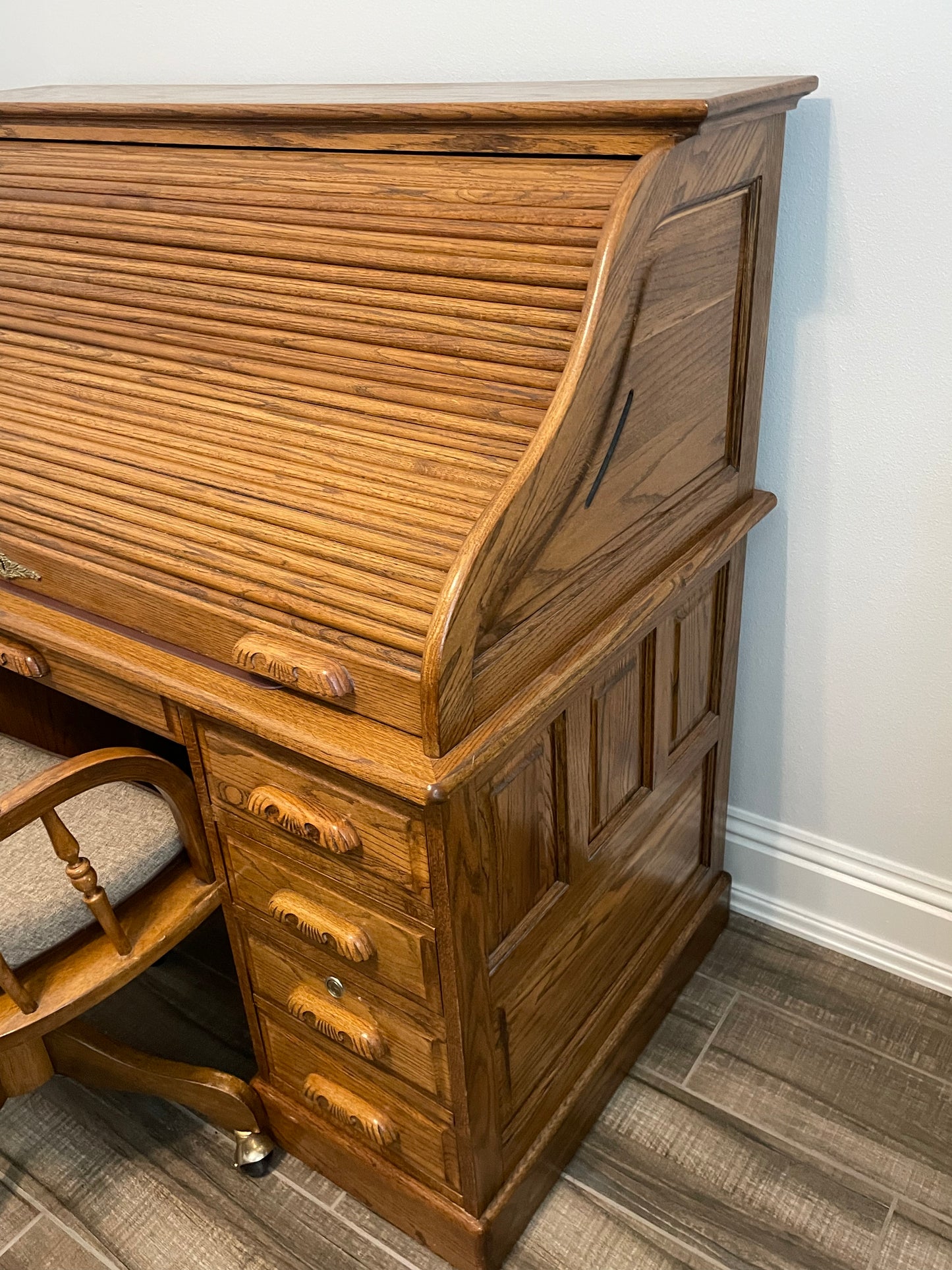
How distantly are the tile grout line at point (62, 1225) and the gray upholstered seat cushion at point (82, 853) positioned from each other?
0.54m

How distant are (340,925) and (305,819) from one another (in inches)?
6.5

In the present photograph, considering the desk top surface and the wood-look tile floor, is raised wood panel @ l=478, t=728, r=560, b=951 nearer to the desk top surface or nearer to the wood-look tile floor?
the wood-look tile floor

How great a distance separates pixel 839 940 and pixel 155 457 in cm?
148

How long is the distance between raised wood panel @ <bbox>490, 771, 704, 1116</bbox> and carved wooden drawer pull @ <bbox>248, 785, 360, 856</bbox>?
0.92 feet

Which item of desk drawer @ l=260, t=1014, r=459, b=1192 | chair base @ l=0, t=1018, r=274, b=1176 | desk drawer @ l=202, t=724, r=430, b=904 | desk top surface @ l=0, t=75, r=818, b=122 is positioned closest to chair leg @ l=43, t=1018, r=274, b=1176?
chair base @ l=0, t=1018, r=274, b=1176

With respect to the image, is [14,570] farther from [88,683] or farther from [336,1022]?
[336,1022]

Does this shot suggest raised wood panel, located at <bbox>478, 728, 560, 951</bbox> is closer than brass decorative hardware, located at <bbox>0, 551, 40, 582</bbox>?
Yes

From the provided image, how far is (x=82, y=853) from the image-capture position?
139cm

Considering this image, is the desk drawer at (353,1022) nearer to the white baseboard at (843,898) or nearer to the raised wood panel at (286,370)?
the raised wood panel at (286,370)

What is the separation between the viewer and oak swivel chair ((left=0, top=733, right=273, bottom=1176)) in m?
1.21

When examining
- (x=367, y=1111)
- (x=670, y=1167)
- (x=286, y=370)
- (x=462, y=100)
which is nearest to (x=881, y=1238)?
(x=670, y=1167)

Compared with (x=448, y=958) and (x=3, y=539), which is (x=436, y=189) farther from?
(x=448, y=958)

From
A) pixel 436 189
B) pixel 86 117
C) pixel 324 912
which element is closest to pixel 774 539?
pixel 436 189

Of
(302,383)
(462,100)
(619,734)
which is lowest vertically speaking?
(619,734)
